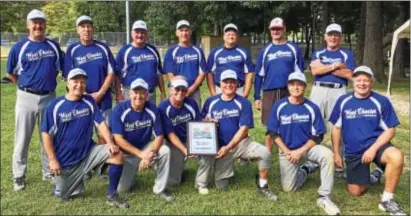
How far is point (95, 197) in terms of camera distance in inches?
221

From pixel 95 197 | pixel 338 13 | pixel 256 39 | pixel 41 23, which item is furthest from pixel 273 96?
pixel 256 39

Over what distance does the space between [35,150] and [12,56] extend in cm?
247

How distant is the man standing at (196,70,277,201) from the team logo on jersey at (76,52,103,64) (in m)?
1.53

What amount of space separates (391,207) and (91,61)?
3.92 meters

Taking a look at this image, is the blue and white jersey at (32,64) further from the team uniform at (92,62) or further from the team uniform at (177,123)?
the team uniform at (177,123)

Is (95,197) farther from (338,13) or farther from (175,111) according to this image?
(338,13)

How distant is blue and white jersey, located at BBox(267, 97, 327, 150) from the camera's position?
5.64 metres

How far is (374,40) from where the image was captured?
17891 mm

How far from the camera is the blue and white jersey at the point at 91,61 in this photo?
20.2ft

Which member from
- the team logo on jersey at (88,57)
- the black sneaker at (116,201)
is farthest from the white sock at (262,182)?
the team logo on jersey at (88,57)

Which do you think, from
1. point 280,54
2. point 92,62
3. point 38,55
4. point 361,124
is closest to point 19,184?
point 38,55

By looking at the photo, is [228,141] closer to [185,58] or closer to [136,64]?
[185,58]

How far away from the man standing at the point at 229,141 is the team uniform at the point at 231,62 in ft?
3.24

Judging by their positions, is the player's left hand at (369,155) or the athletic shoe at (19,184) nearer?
the player's left hand at (369,155)
